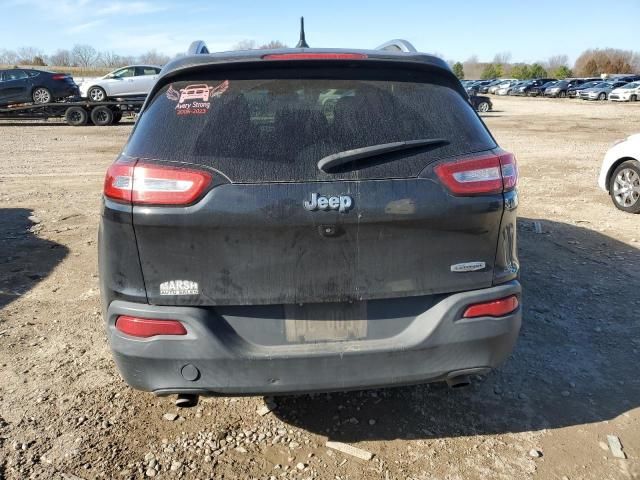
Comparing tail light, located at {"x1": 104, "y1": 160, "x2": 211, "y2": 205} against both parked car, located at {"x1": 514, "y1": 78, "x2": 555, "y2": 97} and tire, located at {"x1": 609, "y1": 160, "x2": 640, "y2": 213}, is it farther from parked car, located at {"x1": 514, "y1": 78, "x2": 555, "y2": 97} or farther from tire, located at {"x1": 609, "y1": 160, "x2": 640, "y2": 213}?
parked car, located at {"x1": 514, "y1": 78, "x2": 555, "y2": 97}

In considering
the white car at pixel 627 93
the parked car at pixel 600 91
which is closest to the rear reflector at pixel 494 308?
the white car at pixel 627 93

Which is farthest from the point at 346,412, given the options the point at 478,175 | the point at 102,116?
the point at 102,116

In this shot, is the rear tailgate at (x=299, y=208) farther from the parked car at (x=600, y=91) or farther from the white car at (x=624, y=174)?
the parked car at (x=600, y=91)

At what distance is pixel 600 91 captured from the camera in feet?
153

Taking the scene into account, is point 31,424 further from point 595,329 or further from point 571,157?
point 571,157

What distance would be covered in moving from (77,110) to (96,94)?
1790 mm

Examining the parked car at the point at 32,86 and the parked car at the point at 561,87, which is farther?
the parked car at the point at 561,87

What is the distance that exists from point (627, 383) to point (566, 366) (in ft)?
1.16

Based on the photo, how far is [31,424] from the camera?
290 cm

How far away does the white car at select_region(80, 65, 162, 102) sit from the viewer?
72.5 ft

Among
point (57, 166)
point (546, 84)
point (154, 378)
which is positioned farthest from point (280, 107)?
point (546, 84)

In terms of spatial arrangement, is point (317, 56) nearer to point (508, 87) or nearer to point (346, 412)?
point (346, 412)

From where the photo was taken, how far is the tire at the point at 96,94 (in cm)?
2259

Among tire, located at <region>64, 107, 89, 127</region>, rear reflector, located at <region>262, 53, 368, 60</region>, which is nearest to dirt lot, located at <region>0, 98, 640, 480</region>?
rear reflector, located at <region>262, 53, 368, 60</region>
